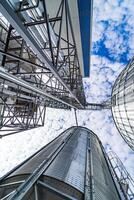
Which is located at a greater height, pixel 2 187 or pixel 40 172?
pixel 40 172

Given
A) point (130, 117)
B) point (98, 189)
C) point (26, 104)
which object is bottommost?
point (98, 189)

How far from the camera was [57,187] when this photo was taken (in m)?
3.35

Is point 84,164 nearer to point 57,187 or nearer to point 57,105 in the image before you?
point 57,187

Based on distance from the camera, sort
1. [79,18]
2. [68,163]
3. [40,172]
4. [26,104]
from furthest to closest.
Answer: [26,104]
[79,18]
[68,163]
[40,172]

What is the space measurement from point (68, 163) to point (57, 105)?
1281 centimetres

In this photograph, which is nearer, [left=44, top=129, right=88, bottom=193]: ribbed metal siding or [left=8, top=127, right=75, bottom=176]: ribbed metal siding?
[left=44, top=129, right=88, bottom=193]: ribbed metal siding

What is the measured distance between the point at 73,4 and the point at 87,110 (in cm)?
1709

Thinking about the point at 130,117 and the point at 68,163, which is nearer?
the point at 68,163

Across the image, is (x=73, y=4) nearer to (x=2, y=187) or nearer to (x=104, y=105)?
(x=2, y=187)

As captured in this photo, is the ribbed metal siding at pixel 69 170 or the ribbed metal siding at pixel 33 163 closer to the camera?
the ribbed metal siding at pixel 69 170

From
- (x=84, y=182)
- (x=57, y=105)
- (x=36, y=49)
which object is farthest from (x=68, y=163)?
(x=57, y=105)

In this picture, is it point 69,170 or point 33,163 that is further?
point 33,163

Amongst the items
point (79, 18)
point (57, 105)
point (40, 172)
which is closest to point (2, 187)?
point (40, 172)

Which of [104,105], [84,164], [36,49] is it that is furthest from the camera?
[104,105]
